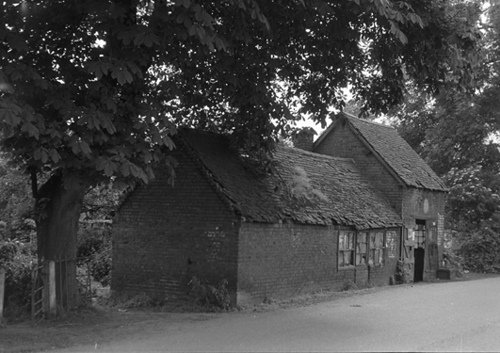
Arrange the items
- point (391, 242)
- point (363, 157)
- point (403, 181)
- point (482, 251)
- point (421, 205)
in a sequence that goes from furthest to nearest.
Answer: point (482, 251) → point (421, 205) → point (363, 157) → point (403, 181) → point (391, 242)

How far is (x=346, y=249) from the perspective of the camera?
1955 cm

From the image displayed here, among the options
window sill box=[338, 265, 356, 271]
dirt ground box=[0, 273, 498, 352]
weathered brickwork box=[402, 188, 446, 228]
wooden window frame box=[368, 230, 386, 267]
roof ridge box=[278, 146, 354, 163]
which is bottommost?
dirt ground box=[0, 273, 498, 352]

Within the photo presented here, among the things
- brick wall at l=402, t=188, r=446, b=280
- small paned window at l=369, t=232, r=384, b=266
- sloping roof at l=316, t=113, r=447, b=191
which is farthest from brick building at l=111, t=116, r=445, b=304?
sloping roof at l=316, t=113, r=447, b=191

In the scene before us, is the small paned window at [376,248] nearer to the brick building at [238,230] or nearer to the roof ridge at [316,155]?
the brick building at [238,230]

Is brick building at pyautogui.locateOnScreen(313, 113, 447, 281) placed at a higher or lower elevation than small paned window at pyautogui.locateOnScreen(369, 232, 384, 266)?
higher

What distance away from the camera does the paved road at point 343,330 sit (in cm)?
973

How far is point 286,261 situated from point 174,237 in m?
3.21

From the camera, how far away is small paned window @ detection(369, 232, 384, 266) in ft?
69.7

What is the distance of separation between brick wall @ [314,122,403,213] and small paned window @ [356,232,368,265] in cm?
364

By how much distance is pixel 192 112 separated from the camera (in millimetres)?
16891

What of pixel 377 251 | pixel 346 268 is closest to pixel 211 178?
pixel 346 268

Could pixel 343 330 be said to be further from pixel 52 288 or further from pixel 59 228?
pixel 59 228

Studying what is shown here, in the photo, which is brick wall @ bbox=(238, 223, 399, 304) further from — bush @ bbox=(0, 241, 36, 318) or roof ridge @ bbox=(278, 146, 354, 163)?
bush @ bbox=(0, 241, 36, 318)

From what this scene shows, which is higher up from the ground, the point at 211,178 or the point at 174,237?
the point at 211,178
